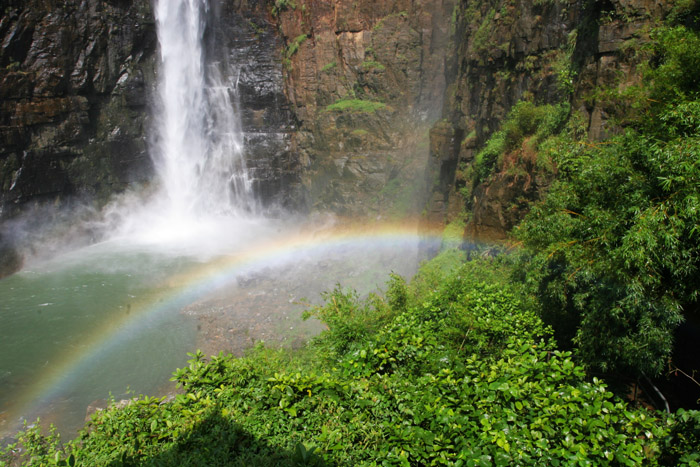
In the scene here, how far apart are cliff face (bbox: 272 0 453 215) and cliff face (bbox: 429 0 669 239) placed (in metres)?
3.65

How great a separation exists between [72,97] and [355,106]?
52.3 ft

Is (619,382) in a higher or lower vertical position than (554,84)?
lower

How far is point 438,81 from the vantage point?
27.1m

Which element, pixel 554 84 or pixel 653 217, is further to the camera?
pixel 554 84

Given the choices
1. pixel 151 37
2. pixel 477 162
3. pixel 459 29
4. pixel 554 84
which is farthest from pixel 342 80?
Result: pixel 554 84

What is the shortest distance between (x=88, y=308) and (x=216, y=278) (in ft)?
→ 18.3

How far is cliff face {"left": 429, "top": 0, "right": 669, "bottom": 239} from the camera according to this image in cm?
958

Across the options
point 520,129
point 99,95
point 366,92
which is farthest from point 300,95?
point 520,129

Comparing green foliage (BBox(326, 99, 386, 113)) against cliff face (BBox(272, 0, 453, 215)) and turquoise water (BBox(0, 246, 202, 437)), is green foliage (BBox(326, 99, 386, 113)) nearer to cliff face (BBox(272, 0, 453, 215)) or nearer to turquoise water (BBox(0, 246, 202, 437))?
cliff face (BBox(272, 0, 453, 215))

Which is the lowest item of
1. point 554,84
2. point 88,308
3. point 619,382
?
point 88,308

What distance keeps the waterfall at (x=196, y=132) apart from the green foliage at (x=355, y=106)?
6.70 meters

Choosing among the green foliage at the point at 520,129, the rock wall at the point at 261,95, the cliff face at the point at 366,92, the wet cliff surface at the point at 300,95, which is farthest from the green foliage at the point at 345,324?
the rock wall at the point at 261,95

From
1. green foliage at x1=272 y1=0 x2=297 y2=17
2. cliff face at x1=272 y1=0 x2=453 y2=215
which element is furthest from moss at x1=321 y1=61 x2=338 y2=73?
green foliage at x1=272 y1=0 x2=297 y2=17

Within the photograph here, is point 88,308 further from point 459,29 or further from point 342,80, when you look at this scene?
point 459,29
